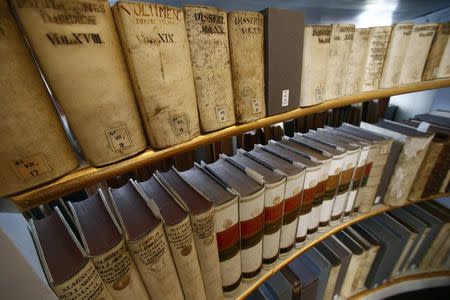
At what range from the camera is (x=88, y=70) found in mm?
287

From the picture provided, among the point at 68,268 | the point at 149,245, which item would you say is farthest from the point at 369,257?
the point at 68,268

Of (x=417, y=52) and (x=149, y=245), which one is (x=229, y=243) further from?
(x=417, y=52)

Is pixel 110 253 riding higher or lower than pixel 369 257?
higher

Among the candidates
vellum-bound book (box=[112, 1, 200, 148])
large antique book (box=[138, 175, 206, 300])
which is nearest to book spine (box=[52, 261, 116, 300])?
large antique book (box=[138, 175, 206, 300])

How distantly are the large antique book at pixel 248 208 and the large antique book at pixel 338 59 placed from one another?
1.17 ft

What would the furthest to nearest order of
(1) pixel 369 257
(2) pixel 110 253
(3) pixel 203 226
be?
(1) pixel 369 257 < (3) pixel 203 226 < (2) pixel 110 253

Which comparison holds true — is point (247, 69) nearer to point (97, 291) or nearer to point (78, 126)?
point (78, 126)

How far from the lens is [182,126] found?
38 cm

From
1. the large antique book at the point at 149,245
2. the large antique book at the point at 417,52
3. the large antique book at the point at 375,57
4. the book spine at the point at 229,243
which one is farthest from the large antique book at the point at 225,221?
the large antique book at the point at 417,52

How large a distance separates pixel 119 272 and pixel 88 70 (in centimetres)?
38

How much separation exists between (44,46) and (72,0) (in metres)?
0.07

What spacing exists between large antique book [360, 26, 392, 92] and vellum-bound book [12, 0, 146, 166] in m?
0.71

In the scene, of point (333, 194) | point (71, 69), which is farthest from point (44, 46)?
point (333, 194)

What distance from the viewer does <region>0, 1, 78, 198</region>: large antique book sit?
242 mm
